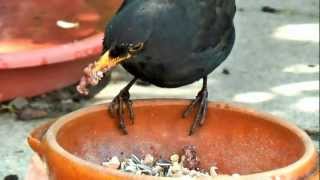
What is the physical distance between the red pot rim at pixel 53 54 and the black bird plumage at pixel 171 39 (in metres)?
0.99

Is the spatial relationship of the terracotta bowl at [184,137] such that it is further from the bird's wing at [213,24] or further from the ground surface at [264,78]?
the ground surface at [264,78]

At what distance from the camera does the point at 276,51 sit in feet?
13.9

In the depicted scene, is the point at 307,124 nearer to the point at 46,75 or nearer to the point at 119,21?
the point at 46,75

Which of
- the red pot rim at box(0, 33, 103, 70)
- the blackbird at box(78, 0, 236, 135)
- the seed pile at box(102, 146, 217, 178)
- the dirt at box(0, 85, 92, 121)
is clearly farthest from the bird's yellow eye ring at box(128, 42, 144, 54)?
the dirt at box(0, 85, 92, 121)

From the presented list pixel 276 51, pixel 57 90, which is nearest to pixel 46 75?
pixel 57 90

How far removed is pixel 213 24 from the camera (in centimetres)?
221

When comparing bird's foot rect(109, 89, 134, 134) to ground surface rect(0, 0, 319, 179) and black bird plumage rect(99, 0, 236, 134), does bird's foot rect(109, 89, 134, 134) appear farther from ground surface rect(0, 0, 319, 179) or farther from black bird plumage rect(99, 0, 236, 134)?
ground surface rect(0, 0, 319, 179)

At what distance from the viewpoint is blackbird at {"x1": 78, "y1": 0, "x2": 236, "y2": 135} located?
1929 mm

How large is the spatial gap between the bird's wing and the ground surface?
913mm

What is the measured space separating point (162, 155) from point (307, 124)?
4.56ft

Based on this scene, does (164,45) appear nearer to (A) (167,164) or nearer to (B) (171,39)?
(B) (171,39)

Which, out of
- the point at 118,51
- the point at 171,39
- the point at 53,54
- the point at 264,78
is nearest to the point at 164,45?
the point at 171,39

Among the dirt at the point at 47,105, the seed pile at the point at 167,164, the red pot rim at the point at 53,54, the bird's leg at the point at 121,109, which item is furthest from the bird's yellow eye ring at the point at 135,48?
Answer: the dirt at the point at 47,105

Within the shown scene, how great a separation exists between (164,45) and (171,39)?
0.03 metres
